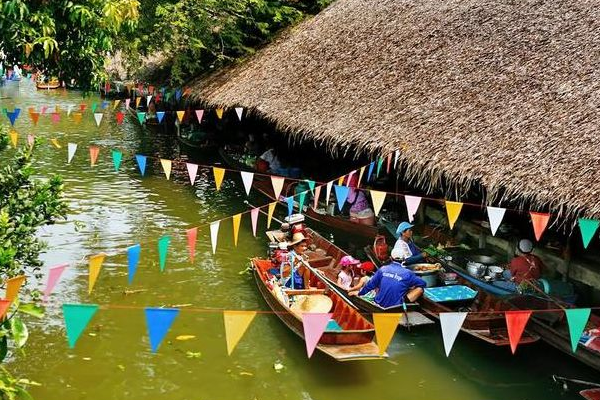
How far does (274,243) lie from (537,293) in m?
4.76

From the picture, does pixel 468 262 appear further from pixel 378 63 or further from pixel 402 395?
pixel 378 63

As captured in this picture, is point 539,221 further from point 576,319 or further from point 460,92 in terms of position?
point 460,92

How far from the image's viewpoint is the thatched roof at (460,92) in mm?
8672

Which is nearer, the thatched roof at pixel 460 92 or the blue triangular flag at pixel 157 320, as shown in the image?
the blue triangular flag at pixel 157 320

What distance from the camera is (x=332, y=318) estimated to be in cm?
923

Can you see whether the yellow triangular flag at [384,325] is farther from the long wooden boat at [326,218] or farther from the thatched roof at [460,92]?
the long wooden boat at [326,218]

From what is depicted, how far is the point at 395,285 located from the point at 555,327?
7.38 feet

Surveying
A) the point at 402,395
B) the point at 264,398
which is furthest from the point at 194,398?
the point at 402,395

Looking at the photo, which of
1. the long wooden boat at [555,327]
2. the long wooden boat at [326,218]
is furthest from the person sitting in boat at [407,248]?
the long wooden boat at [326,218]

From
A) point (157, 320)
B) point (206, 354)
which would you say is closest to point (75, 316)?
point (157, 320)

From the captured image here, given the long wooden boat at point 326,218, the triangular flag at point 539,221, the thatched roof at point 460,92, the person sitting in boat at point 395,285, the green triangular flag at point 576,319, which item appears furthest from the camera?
the long wooden boat at point 326,218

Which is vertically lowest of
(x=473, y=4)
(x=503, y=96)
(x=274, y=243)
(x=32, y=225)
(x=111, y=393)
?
(x=111, y=393)

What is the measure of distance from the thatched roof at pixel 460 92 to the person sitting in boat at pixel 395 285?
5.02 ft

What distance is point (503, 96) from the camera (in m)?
10.4
